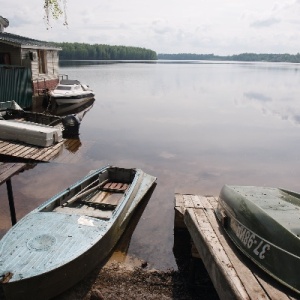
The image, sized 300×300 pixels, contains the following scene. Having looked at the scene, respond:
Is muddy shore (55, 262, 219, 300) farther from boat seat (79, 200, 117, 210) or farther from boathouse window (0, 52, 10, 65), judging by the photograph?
boathouse window (0, 52, 10, 65)

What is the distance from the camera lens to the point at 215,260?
5.28m

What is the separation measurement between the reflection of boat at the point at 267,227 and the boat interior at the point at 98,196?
130 inches

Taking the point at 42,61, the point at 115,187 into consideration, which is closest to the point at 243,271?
the point at 115,187

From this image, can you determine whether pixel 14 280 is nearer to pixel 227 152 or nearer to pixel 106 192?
pixel 106 192

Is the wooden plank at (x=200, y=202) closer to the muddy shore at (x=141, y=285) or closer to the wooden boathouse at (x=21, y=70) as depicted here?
the muddy shore at (x=141, y=285)

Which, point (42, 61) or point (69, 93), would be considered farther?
point (69, 93)

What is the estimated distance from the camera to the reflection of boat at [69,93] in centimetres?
2759

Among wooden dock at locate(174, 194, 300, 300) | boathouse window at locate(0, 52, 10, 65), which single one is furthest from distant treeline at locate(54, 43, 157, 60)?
wooden dock at locate(174, 194, 300, 300)

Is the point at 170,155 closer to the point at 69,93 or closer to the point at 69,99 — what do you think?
the point at 69,99

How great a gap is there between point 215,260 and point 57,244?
3253mm

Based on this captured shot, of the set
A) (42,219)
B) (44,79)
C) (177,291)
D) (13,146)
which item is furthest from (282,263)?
(44,79)

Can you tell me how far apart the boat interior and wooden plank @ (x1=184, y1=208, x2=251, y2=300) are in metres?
2.39

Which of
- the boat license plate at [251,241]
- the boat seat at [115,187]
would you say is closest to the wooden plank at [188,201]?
the boat seat at [115,187]

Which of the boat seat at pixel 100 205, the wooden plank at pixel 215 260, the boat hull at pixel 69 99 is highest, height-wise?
the wooden plank at pixel 215 260
